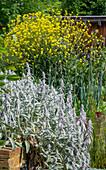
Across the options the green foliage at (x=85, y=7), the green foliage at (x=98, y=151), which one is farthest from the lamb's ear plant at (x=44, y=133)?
the green foliage at (x=85, y=7)

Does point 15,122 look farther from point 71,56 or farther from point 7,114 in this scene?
point 71,56

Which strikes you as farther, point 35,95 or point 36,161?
point 35,95

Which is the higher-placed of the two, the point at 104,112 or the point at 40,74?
the point at 40,74

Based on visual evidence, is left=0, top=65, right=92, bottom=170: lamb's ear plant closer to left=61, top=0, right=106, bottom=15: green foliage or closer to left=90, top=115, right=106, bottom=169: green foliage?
left=90, top=115, right=106, bottom=169: green foliage

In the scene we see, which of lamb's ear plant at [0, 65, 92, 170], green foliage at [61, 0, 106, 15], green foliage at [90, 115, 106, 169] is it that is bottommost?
green foliage at [90, 115, 106, 169]

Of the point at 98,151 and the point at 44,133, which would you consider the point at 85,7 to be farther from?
the point at 44,133

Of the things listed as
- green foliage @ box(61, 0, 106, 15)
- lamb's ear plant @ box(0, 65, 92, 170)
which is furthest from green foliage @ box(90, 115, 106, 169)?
green foliage @ box(61, 0, 106, 15)

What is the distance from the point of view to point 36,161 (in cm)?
279

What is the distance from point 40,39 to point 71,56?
796 mm

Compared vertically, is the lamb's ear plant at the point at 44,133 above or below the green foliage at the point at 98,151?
above

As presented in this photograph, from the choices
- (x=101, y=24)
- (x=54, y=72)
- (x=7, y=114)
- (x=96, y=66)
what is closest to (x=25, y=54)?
(x=54, y=72)

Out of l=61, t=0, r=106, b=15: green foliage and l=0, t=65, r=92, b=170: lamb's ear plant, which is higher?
l=61, t=0, r=106, b=15: green foliage

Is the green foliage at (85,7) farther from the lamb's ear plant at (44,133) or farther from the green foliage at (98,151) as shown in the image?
the lamb's ear plant at (44,133)

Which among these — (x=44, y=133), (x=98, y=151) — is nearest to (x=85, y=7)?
(x=98, y=151)
